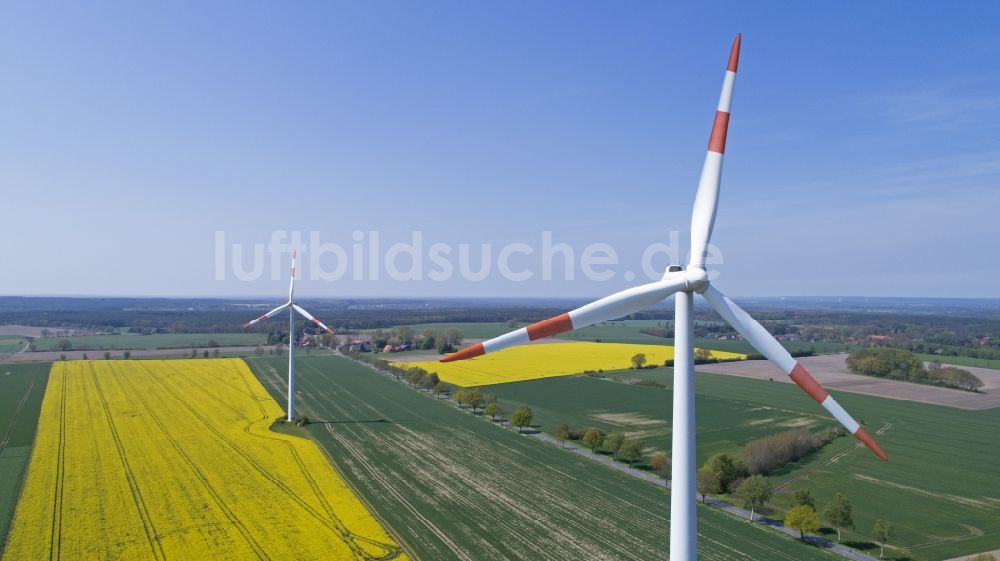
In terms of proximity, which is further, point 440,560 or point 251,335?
point 251,335

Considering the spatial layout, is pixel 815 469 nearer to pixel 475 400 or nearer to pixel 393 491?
pixel 393 491

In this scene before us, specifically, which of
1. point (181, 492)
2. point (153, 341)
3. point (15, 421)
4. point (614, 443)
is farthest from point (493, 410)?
point (153, 341)

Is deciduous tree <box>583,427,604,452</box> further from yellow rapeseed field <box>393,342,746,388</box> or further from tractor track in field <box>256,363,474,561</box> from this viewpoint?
yellow rapeseed field <box>393,342,746,388</box>

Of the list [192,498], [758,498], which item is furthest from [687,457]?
[192,498]

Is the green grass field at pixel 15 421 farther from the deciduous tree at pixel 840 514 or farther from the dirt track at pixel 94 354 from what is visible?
the deciduous tree at pixel 840 514

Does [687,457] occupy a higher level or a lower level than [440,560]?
higher

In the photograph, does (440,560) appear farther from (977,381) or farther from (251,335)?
(251,335)
